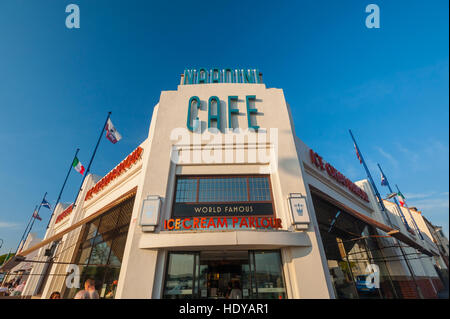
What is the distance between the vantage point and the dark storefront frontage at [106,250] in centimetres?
1010

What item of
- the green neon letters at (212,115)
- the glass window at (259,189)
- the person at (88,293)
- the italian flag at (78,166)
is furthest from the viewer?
the italian flag at (78,166)

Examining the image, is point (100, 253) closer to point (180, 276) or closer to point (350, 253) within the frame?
point (180, 276)

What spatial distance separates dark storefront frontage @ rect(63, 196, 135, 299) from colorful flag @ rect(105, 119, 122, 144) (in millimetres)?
6145

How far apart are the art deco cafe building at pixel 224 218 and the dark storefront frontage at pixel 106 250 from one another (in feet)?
0.28

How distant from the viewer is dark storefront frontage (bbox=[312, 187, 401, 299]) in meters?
10.6

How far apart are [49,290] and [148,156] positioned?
13159mm

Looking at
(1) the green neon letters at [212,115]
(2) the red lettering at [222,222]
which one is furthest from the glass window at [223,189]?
(1) the green neon letters at [212,115]

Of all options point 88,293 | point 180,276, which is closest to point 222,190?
point 180,276

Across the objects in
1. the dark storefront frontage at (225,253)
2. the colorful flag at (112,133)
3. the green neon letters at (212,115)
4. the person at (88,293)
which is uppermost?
the colorful flag at (112,133)

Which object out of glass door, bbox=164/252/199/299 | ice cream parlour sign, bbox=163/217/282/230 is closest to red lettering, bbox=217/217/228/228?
ice cream parlour sign, bbox=163/217/282/230

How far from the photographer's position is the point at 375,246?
14836mm

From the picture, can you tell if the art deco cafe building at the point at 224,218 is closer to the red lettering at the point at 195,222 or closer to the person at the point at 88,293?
the red lettering at the point at 195,222

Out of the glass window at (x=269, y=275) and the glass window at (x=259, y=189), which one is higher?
the glass window at (x=259, y=189)
